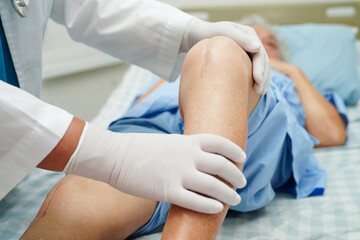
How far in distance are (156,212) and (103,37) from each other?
1.66 ft

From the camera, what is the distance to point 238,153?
2.17 ft

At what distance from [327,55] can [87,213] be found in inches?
61.1

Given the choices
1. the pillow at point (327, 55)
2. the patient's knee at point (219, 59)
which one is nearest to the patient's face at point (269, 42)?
the pillow at point (327, 55)

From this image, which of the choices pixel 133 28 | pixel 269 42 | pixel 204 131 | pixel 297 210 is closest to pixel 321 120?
pixel 297 210

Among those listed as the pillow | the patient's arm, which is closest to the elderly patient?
the patient's arm

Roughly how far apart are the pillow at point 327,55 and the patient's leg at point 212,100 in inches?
45.1

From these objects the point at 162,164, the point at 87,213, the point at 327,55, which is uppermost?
the point at 162,164

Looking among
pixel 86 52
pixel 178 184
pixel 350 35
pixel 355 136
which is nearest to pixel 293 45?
pixel 350 35

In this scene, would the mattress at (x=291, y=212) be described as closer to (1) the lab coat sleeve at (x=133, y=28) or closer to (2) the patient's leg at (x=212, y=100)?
(2) the patient's leg at (x=212, y=100)

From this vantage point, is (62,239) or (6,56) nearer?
(62,239)

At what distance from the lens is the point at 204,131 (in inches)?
27.0

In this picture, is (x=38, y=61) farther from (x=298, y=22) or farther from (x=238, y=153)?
(x=298, y=22)

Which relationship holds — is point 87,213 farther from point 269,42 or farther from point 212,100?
point 269,42

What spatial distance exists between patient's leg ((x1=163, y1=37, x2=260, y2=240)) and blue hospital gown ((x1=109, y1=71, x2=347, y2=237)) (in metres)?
0.12
